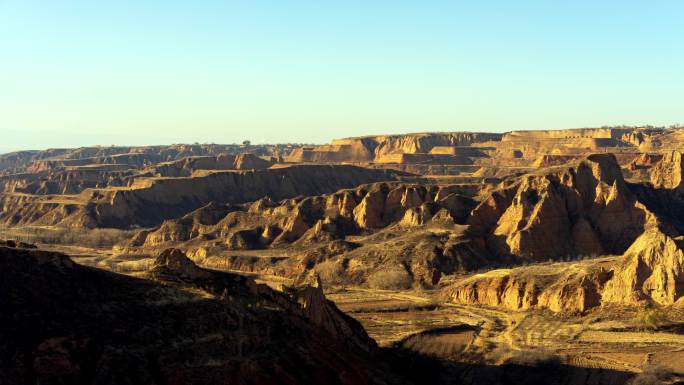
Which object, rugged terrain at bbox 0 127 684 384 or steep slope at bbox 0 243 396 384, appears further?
rugged terrain at bbox 0 127 684 384

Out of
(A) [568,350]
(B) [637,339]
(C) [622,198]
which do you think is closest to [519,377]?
(A) [568,350]

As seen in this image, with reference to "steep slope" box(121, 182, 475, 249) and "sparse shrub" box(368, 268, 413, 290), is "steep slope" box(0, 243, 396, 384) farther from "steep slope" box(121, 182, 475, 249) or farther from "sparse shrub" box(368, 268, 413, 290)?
"steep slope" box(121, 182, 475, 249)

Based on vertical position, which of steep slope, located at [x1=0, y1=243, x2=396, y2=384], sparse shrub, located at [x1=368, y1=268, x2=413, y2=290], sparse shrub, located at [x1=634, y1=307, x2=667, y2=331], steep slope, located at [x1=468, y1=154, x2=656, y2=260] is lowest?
sparse shrub, located at [x1=368, y1=268, x2=413, y2=290]

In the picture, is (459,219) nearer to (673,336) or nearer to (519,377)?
(673,336)

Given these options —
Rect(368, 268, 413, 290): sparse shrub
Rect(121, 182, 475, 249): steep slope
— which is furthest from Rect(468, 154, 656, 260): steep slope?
Rect(368, 268, 413, 290): sparse shrub

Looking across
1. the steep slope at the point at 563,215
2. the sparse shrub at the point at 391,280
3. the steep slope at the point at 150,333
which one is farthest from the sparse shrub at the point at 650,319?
the steep slope at the point at 563,215

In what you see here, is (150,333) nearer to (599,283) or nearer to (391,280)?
(599,283)

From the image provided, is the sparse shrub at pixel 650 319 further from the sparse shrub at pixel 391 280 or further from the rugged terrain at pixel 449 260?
the sparse shrub at pixel 391 280
